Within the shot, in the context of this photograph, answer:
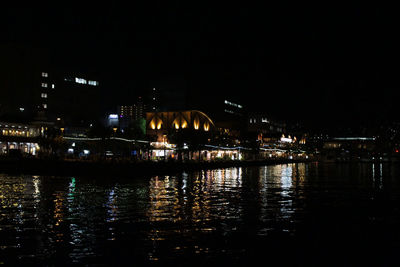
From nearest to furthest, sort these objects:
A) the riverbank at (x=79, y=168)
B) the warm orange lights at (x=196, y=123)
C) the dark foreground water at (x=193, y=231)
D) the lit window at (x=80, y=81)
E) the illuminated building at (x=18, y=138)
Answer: the dark foreground water at (x=193, y=231), the riverbank at (x=79, y=168), the illuminated building at (x=18, y=138), the warm orange lights at (x=196, y=123), the lit window at (x=80, y=81)

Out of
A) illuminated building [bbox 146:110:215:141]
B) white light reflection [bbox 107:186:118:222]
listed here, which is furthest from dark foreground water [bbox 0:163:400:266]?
illuminated building [bbox 146:110:215:141]

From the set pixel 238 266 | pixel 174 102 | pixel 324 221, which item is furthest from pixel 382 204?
pixel 174 102

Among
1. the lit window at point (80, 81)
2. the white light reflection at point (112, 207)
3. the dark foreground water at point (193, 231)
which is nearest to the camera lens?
the dark foreground water at point (193, 231)

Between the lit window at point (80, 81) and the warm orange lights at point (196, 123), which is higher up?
the lit window at point (80, 81)

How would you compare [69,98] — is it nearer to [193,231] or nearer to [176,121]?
[176,121]

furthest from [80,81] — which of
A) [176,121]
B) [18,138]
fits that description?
[18,138]

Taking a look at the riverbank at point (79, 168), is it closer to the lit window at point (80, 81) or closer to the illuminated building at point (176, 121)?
the illuminated building at point (176, 121)

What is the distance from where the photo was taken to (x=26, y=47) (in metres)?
118

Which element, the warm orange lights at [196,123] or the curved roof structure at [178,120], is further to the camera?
the warm orange lights at [196,123]

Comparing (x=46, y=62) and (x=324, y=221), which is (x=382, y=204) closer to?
(x=324, y=221)

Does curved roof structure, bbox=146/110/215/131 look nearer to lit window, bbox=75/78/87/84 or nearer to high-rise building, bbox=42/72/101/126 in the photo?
high-rise building, bbox=42/72/101/126

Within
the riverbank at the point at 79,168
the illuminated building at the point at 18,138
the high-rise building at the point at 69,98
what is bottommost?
the riverbank at the point at 79,168

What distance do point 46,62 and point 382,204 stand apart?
114957mm

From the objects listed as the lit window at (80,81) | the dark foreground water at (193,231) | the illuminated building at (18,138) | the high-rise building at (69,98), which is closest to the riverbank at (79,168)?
the dark foreground water at (193,231)
